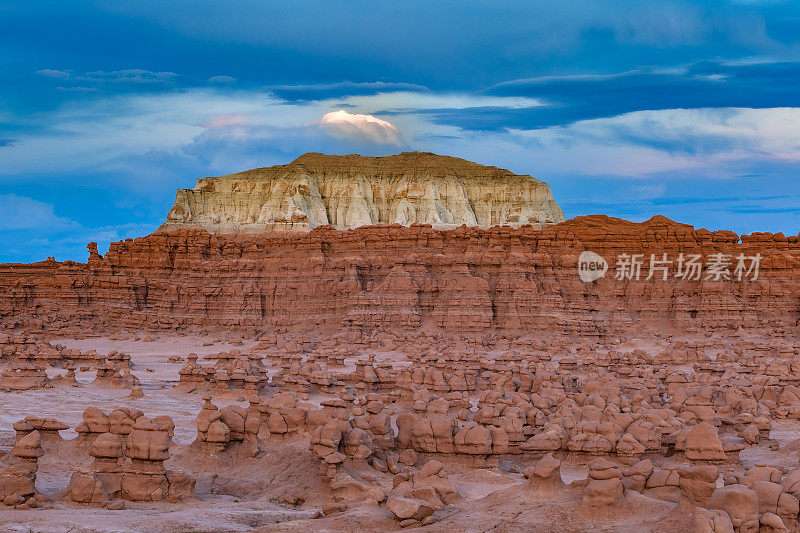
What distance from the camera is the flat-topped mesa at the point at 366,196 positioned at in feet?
225

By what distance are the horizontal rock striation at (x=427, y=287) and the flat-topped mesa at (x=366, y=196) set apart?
14.0 m

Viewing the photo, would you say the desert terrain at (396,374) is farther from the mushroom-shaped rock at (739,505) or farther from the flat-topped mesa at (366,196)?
the flat-topped mesa at (366,196)

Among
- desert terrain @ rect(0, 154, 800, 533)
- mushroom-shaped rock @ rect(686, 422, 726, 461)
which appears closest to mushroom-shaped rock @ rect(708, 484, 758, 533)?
desert terrain @ rect(0, 154, 800, 533)

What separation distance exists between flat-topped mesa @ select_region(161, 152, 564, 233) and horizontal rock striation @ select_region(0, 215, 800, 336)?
14035mm

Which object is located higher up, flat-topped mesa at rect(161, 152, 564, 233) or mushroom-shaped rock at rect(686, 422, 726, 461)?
flat-topped mesa at rect(161, 152, 564, 233)

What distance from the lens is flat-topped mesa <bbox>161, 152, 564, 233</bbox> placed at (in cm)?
6862

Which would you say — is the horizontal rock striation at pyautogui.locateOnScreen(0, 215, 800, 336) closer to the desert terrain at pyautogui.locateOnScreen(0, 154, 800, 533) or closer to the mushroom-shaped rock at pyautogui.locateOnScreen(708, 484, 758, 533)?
the desert terrain at pyautogui.locateOnScreen(0, 154, 800, 533)

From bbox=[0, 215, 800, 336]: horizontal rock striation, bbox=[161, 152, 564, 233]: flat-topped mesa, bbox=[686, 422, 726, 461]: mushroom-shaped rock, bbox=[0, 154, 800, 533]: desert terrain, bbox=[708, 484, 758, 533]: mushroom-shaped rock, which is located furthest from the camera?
bbox=[161, 152, 564, 233]: flat-topped mesa

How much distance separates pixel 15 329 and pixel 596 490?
140ft

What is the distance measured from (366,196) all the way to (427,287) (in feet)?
88.9

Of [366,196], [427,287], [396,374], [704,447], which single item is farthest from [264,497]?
[366,196]

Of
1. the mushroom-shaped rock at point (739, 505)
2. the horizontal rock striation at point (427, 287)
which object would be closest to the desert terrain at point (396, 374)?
the mushroom-shaped rock at point (739, 505)

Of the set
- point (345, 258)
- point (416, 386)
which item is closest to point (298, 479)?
point (416, 386)

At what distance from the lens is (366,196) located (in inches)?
2820
